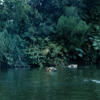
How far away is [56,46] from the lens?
106 feet

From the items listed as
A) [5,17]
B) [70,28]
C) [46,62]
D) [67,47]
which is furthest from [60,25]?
[5,17]

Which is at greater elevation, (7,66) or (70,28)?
(70,28)

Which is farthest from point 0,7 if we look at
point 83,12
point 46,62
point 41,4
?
point 83,12

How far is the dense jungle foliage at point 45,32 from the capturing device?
92.1 feet

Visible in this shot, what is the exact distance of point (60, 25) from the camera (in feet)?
105

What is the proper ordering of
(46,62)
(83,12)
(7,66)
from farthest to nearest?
1. (83,12)
2. (46,62)
3. (7,66)

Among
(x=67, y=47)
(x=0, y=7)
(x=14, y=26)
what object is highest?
(x=0, y=7)

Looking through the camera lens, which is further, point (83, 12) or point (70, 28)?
point (83, 12)

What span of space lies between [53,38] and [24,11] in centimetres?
690

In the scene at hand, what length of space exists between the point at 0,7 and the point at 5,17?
4.66 feet

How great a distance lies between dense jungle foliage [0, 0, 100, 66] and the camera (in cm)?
2808

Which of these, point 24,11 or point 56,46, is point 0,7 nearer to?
point 24,11

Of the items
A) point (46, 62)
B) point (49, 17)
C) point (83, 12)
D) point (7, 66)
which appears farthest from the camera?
point (83, 12)

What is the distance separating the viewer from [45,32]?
1225 inches
